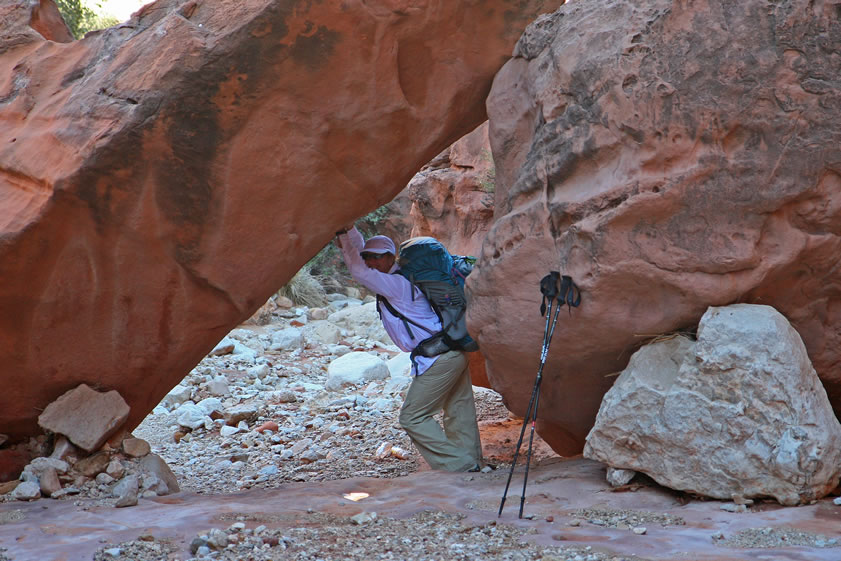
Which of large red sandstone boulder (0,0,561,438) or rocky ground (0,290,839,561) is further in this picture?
large red sandstone boulder (0,0,561,438)

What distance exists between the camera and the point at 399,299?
18.1ft

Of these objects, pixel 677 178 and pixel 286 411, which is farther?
pixel 286 411

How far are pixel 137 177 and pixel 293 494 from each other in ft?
6.41

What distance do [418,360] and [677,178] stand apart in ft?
7.48

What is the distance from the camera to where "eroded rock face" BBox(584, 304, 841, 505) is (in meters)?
3.62

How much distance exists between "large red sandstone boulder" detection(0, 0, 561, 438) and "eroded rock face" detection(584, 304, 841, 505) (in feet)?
7.09

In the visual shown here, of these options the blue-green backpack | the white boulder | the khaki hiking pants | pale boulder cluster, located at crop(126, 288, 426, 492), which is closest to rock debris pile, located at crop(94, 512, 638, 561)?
the khaki hiking pants

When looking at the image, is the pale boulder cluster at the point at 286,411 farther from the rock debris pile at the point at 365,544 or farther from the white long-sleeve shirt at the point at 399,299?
the rock debris pile at the point at 365,544

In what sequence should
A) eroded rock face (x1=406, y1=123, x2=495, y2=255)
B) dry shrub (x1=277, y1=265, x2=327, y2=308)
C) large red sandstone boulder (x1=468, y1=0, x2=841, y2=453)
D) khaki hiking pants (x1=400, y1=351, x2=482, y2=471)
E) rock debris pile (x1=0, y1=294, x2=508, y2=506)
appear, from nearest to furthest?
large red sandstone boulder (x1=468, y1=0, x2=841, y2=453), rock debris pile (x1=0, y1=294, x2=508, y2=506), khaki hiking pants (x1=400, y1=351, x2=482, y2=471), eroded rock face (x1=406, y1=123, x2=495, y2=255), dry shrub (x1=277, y1=265, x2=327, y2=308)

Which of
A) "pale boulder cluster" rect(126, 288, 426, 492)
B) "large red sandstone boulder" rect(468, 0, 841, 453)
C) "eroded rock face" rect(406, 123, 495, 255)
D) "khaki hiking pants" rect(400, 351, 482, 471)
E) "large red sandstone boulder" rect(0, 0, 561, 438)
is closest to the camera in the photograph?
"large red sandstone boulder" rect(468, 0, 841, 453)

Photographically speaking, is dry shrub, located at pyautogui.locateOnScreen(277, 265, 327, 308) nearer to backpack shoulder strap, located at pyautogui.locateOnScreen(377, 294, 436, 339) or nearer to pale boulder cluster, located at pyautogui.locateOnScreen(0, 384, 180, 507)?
backpack shoulder strap, located at pyautogui.locateOnScreen(377, 294, 436, 339)

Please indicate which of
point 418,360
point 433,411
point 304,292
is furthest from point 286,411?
point 304,292

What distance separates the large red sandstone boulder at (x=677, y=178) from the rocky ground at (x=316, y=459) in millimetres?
928

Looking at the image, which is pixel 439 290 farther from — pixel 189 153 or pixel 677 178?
pixel 677 178
